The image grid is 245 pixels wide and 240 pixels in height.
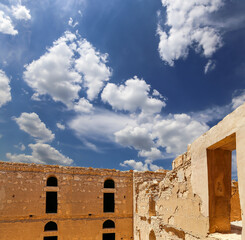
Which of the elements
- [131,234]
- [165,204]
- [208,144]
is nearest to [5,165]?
[131,234]

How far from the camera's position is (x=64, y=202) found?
13.1 metres

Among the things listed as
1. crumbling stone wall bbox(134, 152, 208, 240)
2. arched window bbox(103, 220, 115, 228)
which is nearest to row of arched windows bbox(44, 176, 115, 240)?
arched window bbox(103, 220, 115, 228)

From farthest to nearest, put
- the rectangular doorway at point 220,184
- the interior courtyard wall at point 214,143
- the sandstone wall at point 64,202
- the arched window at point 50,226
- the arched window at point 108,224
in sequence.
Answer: the arched window at point 108,224 < the arched window at point 50,226 < the sandstone wall at point 64,202 < the rectangular doorway at point 220,184 < the interior courtyard wall at point 214,143

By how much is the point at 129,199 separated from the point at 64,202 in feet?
13.7

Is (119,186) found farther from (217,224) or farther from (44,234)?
(217,224)

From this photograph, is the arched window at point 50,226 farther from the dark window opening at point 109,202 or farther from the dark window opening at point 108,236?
the dark window opening at point 109,202

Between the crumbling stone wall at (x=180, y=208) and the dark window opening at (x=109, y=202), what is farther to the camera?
the dark window opening at (x=109, y=202)

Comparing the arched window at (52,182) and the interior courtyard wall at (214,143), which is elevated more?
the interior courtyard wall at (214,143)

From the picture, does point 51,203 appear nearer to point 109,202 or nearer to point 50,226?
point 50,226

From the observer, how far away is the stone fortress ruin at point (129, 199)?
3799mm

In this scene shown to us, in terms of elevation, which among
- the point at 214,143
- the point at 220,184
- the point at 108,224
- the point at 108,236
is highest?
the point at 214,143

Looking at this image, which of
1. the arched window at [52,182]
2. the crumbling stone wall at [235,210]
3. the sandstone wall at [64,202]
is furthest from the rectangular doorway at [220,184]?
the arched window at [52,182]

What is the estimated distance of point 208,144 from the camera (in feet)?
12.6

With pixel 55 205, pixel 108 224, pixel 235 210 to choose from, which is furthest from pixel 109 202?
pixel 235 210
